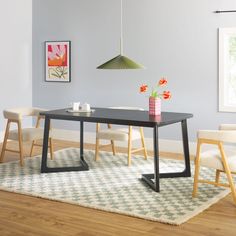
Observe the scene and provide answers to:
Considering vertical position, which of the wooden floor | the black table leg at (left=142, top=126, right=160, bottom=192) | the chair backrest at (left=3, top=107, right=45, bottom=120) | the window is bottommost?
the wooden floor

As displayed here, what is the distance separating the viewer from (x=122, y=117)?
17.2 ft

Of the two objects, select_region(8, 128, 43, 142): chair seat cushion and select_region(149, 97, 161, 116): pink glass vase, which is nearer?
select_region(149, 97, 161, 116): pink glass vase

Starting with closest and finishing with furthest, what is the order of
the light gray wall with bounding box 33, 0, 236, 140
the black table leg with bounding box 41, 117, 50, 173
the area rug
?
the area rug, the black table leg with bounding box 41, 117, 50, 173, the light gray wall with bounding box 33, 0, 236, 140

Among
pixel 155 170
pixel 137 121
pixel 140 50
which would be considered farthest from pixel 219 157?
pixel 140 50

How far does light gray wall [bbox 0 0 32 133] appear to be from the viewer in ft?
25.0

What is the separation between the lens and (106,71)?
7445 mm

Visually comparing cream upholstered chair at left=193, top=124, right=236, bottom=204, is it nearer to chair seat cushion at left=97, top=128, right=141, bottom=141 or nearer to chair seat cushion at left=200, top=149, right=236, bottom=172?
chair seat cushion at left=200, top=149, right=236, bottom=172

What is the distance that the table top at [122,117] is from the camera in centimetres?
496

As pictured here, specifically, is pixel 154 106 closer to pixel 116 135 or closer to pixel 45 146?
pixel 116 135

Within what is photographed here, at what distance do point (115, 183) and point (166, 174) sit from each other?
58 cm

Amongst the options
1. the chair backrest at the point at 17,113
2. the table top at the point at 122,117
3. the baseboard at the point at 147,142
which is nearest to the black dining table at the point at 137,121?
the table top at the point at 122,117

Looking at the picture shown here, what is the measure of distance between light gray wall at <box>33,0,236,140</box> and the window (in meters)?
0.08

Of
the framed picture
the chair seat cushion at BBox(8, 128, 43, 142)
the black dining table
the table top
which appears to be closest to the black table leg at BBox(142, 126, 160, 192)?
the black dining table

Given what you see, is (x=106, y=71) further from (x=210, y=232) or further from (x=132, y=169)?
(x=210, y=232)
